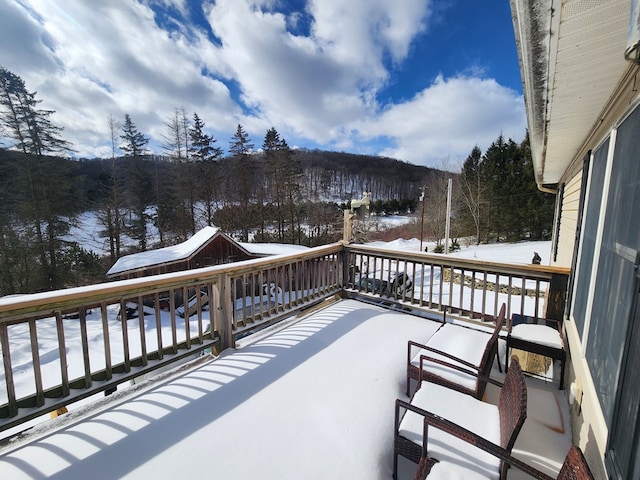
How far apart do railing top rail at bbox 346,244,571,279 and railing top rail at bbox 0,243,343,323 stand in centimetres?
200

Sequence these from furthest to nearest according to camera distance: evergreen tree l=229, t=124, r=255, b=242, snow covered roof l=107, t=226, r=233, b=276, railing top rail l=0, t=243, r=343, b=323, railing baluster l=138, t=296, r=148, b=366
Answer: evergreen tree l=229, t=124, r=255, b=242, snow covered roof l=107, t=226, r=233, b=276, railing baluster l=138, t=296, r=148, b=366, railing top rail l=0, t=243, r=343, b=323

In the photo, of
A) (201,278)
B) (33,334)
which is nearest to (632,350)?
(201,278)

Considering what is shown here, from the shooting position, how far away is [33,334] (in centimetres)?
185

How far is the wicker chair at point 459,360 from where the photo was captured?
192cm

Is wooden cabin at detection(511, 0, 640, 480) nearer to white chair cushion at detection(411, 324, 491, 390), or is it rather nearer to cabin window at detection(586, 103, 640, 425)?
cabin window at detection(586, 103, 640, 425)

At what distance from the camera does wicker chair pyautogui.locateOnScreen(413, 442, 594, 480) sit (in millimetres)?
864

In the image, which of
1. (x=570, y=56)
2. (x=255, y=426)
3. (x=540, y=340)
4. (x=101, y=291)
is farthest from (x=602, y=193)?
(x=101, y=291)

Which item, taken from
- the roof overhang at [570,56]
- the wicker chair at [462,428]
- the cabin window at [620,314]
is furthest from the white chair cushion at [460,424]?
the roof overhang at [570,56]

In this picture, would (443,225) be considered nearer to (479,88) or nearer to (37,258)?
(479,88)

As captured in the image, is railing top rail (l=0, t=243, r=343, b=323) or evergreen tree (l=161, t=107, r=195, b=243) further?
evergreen tree (l=161, t=107, r=195, b=243)

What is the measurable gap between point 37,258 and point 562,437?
20.2 metres

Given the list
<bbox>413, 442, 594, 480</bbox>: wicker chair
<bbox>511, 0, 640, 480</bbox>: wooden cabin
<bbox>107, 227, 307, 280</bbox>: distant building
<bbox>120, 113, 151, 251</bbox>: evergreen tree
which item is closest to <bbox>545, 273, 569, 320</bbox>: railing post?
<bbox>511, 0, 640, 480</bbox>: wooden cabin

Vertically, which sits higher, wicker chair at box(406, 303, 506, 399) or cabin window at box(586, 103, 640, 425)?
cabin window at box(586, 103, 640, 425)

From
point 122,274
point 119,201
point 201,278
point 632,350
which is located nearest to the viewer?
point 632,350
